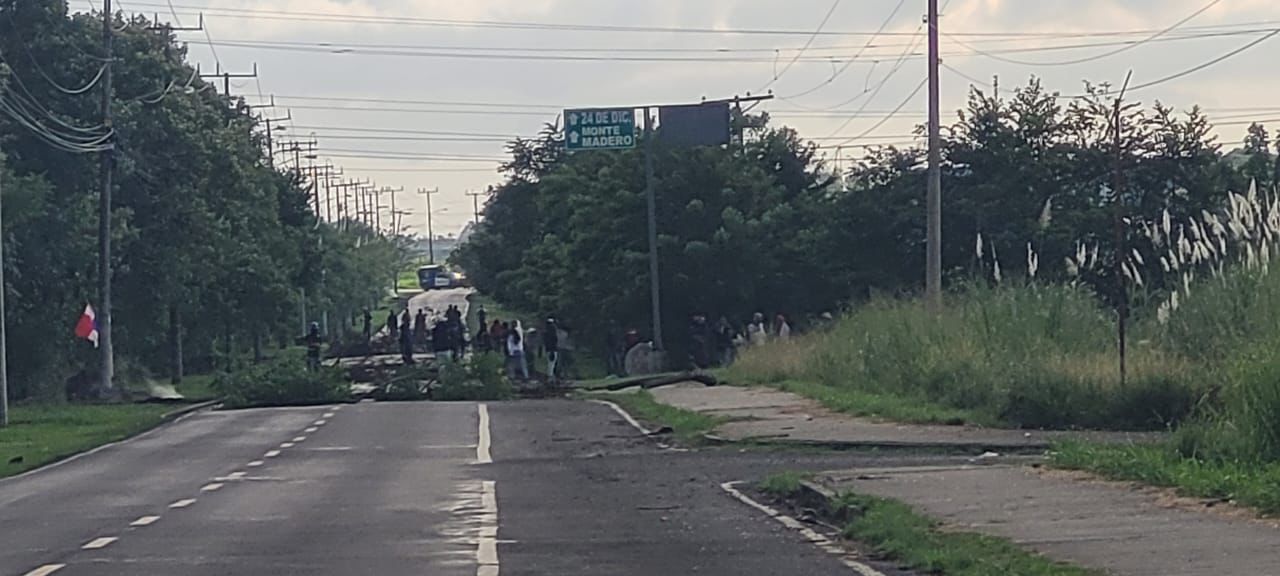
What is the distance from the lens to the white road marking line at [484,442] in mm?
25256

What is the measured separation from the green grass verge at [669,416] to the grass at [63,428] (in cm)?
888

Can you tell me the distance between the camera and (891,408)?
93.0 feet

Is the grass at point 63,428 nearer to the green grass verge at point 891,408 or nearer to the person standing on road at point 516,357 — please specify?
the person standing on road at point 516,357

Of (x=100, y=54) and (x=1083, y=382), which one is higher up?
(x=100, y=54)

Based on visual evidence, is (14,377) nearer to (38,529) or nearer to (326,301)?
(38,529)

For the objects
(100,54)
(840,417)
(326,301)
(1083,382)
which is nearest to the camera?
(1083,382)

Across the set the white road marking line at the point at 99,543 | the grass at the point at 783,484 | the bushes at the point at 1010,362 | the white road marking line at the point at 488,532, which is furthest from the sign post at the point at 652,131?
the white road marking line at the point at 99,543

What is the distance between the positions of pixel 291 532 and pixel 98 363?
146ft

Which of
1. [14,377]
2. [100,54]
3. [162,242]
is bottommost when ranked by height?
[14,377]

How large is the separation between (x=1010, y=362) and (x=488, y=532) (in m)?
12.6

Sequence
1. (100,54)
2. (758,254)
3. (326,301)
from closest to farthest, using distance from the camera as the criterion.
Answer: (758,254), (100,54), (326,301)

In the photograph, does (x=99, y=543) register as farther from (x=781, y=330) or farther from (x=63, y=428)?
(x=781, y=330)

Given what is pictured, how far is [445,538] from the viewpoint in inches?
621

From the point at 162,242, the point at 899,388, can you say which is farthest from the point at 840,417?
the point at 162,242
